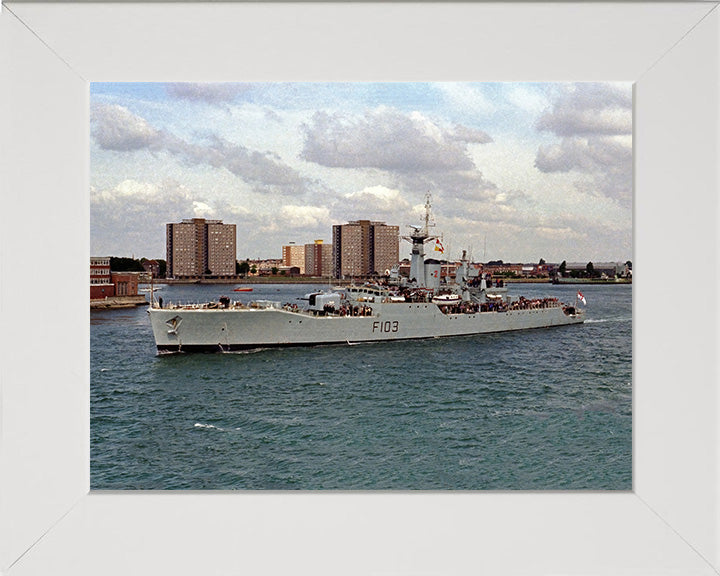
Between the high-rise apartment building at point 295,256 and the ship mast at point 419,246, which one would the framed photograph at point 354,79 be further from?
the ship mast at point 419,246

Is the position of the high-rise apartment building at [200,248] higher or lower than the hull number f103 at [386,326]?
higher

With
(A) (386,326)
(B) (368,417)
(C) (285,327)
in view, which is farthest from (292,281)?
(B) (368,417)

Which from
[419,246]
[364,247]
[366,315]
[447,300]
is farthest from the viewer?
[419,246]

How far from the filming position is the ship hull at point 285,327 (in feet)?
27.3

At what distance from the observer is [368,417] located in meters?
6.30

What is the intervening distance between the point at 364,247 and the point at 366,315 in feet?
3.97

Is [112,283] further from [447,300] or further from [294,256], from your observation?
[447,300]

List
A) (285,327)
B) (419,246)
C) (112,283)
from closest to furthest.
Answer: (285,327) → (419,246) → (112,283)

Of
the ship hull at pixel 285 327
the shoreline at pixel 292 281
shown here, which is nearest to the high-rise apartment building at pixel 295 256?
the shoreline at pixel 292 281

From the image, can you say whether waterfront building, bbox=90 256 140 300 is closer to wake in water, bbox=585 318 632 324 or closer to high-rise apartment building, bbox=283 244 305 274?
high-rise apartment building, bbox=283 244 305 274

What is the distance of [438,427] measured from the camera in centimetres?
618

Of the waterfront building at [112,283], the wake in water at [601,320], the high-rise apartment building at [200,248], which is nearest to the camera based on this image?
the high-rise apartment building at [200,248]
